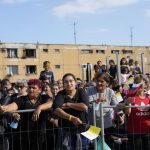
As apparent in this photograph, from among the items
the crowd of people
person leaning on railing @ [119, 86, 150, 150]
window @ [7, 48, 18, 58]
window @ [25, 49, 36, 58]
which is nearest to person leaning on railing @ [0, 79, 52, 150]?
the crowd of people

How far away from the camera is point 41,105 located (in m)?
6.80

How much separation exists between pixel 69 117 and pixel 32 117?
1.92 feet

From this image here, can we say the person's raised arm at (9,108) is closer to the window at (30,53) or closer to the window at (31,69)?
the window at (31,69)

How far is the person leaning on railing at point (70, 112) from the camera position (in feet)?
22.1

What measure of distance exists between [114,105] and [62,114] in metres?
1.13

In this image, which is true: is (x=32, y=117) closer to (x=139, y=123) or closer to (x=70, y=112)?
(x=70, y=112)

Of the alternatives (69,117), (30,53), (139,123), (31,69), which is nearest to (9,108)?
(69,117)

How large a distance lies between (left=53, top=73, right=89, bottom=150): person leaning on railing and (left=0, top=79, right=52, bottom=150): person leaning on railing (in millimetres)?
236

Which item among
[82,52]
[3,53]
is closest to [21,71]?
[3,53]

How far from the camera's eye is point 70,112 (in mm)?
6863

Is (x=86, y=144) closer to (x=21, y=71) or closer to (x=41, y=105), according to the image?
(x=41, y=105)

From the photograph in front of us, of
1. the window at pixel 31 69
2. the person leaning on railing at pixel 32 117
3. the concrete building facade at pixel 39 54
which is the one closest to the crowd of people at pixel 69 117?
the person leaning on railing at pixel 32 117

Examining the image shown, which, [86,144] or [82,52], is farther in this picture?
[82,52]

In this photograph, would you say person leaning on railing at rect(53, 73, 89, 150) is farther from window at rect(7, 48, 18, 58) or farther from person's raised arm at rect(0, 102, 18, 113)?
window at rect(7, 48, 18, 58)
